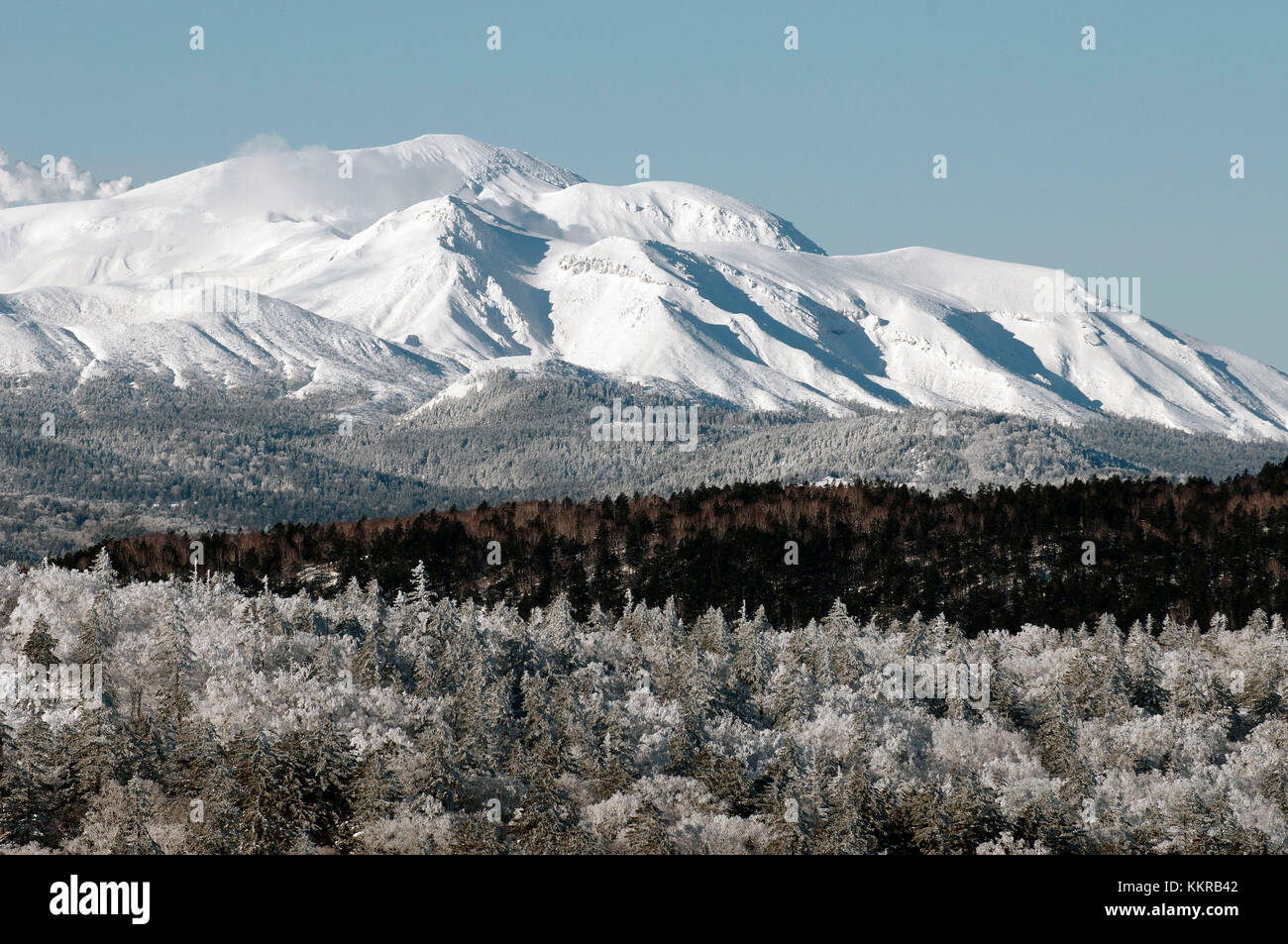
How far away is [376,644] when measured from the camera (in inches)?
4670

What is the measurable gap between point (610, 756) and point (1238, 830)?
116ft
